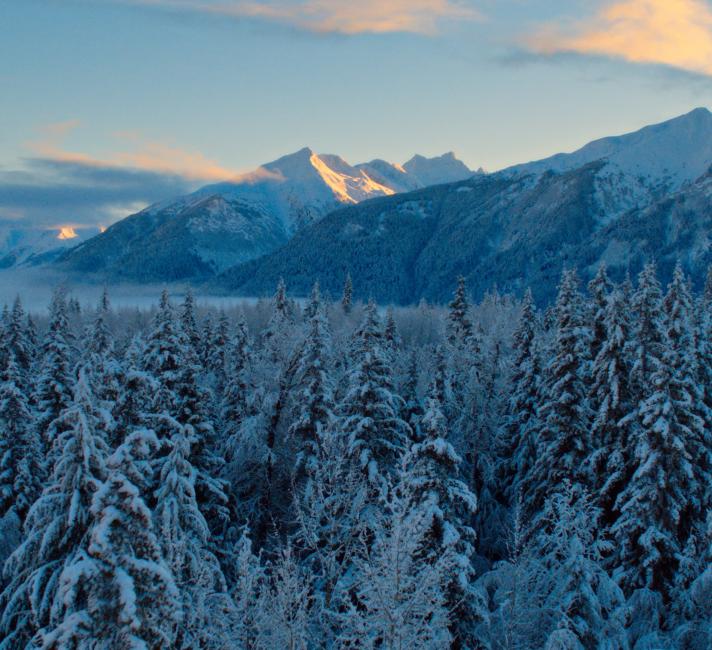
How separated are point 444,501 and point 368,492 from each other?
5.03 meters

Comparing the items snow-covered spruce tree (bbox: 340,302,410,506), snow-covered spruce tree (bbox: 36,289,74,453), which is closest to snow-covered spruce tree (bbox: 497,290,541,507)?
snow-covered spruce tree (bbox: 340,302,410,506)

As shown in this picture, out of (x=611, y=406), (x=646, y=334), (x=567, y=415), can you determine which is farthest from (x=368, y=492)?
(x=646, y=334)

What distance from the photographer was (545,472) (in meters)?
30.3

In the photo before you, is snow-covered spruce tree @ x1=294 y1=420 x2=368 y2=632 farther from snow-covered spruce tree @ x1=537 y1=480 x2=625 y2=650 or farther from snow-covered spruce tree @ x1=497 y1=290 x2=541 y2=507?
snow-covered spruce tree @ x1=497 y1=290 x2=541 y2=507

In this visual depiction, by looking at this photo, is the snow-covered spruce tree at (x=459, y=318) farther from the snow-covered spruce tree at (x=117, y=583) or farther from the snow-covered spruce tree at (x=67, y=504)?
the snow-covered spruce tree at (x=117, y=583)

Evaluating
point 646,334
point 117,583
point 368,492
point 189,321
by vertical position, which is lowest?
point 368,492

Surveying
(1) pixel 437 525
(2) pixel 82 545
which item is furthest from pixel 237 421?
(2) pixel 82 545

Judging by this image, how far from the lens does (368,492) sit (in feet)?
77.8

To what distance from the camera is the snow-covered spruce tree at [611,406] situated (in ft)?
92.8

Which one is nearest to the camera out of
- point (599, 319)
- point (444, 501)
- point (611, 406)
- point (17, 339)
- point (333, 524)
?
point (444, 501)

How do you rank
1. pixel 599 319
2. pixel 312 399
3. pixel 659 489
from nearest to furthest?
pixel 659 489, pixel 312 399, pixel 599 319

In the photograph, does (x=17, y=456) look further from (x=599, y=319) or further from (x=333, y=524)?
(x=599, y=319)

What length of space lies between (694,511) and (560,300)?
11.2 metres

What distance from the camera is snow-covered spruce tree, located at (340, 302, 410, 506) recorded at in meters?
25.1
